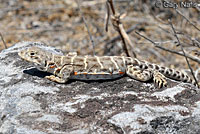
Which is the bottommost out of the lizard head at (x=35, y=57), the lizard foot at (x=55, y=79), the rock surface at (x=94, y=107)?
the rock surface at (x=94, y=107)

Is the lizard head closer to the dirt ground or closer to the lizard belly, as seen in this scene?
the lizard belly

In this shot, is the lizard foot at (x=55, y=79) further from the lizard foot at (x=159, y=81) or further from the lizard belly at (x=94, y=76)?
the lizard foot at (x=159, y=81)

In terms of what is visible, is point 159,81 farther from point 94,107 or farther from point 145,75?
point 94,107

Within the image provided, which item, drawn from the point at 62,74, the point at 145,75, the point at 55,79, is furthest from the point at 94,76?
the point at 145,75

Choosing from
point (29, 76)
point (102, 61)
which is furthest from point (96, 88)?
point (29, 76)

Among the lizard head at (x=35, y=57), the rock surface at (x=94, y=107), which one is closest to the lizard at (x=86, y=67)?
the lizard head at (x=35, y=57)

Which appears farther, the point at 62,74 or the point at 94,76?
the point at 94,76
